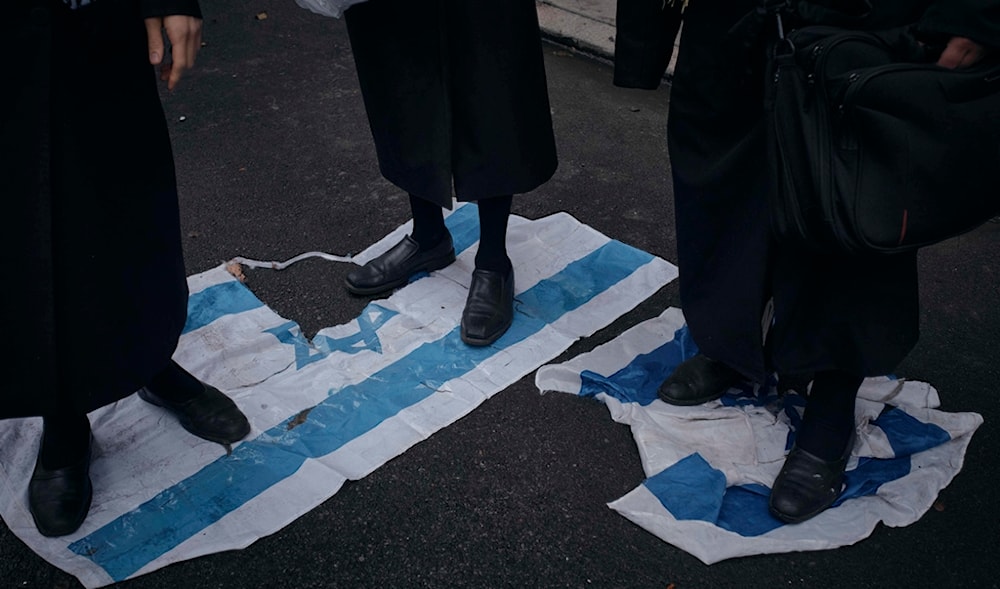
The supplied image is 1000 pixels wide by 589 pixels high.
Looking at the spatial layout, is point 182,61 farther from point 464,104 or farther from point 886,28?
point 886,28

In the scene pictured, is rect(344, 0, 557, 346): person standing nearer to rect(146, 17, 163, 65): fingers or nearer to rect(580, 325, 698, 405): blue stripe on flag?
rect(580, 325, 698, 405): blue stripe on flag

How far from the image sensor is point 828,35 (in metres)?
1.63

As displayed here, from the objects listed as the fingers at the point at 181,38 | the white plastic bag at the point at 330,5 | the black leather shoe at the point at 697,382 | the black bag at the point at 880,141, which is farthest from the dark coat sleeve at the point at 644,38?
the fingers at the point at 181,38

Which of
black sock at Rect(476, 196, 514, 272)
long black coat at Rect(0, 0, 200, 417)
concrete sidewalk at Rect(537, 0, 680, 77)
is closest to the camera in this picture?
long black coat at Rect(0, 0, 200, 417)

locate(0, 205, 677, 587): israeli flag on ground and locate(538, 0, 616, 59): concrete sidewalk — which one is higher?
locate(538, 0, 616, 59): concrete sidewalk

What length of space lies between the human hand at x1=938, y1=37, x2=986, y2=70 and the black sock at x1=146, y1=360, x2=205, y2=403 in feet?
6.55

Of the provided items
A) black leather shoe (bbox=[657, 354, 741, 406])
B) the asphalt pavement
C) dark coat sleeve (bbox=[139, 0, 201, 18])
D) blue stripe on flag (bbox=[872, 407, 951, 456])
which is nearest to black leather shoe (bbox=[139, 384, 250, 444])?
the asphalt pavement

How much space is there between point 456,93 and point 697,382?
1.10 metres

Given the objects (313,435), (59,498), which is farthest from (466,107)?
(59,498)

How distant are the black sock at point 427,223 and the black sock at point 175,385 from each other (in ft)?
3.16

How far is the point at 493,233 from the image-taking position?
2.79m

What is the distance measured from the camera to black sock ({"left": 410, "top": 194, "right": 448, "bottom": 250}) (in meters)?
2.92

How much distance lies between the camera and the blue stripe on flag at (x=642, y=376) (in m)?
2.50

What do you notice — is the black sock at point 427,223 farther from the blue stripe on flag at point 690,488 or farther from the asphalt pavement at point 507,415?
the blue stripe on flag at point 690,488
